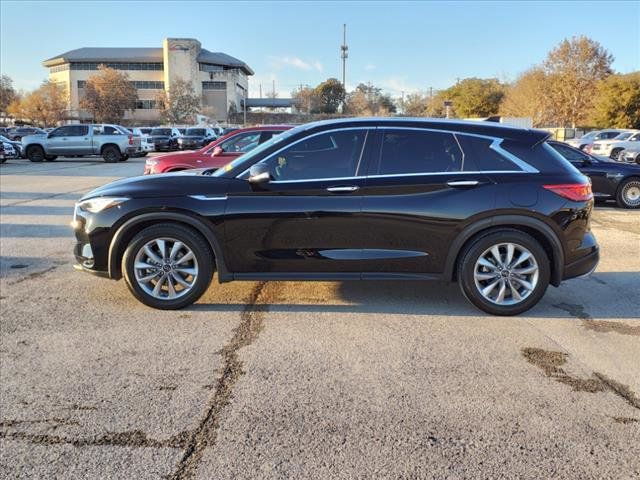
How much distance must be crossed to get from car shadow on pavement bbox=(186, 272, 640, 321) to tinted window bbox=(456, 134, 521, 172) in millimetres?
1353

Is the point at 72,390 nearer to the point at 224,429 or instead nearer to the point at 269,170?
the point at 224,429

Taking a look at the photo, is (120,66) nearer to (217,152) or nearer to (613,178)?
(217,152)

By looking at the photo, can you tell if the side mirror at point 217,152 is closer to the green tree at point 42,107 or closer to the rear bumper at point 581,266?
the rear bumper at point 581,266

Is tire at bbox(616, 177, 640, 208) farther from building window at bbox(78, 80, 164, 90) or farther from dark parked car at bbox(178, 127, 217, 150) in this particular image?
building window at bbox(78, 80, 164, 90)

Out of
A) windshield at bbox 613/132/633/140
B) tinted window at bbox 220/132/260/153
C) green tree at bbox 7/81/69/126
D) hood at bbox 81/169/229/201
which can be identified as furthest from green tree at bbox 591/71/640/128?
green tree at bbox 7/81/69/126

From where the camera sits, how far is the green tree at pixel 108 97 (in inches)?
3334

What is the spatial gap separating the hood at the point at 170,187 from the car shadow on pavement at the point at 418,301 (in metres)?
1.12

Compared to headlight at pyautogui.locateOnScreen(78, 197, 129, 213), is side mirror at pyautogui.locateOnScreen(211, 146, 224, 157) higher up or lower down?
higher up

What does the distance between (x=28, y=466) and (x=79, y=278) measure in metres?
3.73

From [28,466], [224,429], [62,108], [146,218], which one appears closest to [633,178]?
[146,218]

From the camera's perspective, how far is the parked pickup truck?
90.0ft

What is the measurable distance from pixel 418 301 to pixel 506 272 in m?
0.92

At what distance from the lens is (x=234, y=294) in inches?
219

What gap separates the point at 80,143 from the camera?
1081 inches
